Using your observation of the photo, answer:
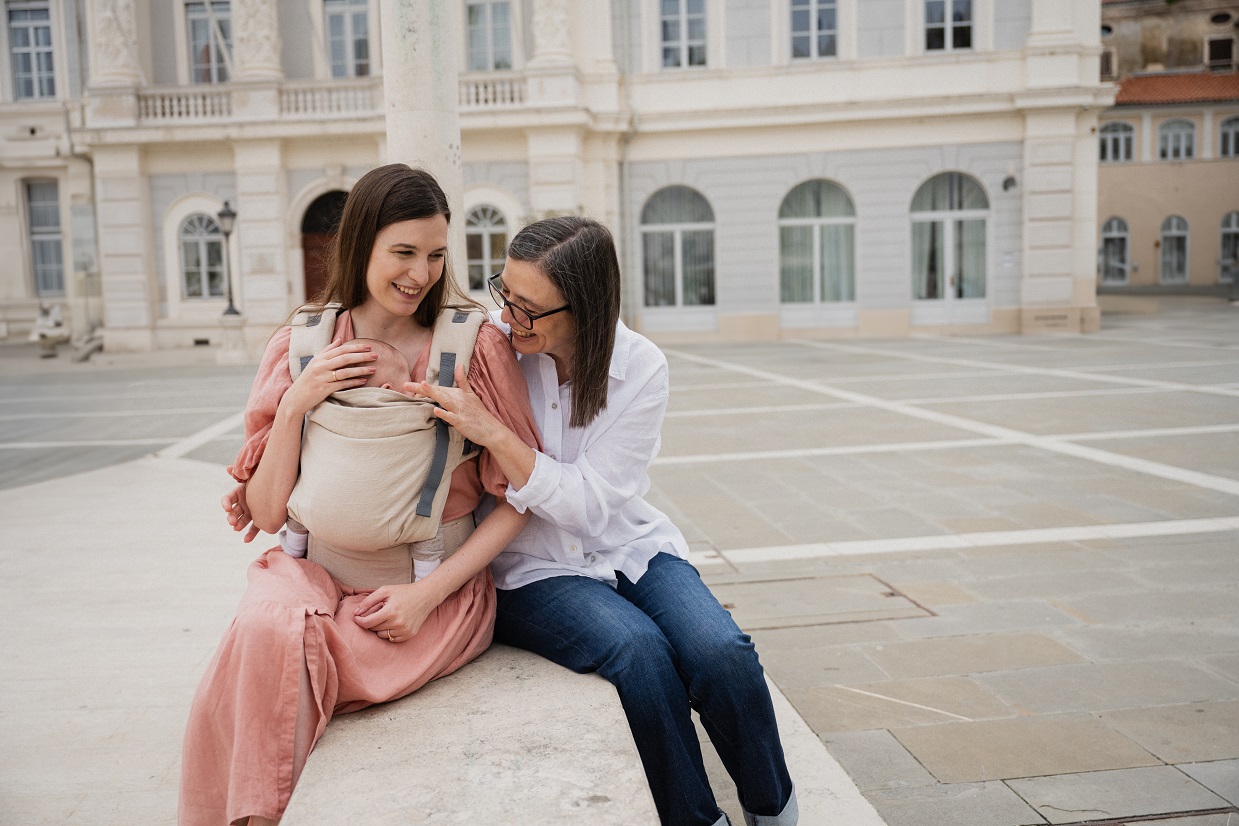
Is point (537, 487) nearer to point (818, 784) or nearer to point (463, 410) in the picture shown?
point (463, 410)

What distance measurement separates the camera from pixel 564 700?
256 centimetres

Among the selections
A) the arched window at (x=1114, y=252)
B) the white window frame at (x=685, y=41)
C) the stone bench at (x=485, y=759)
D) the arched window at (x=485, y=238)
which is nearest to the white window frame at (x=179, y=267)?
the arched window at (x=485, y=238)

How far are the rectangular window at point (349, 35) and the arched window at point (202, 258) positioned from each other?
4.58 m

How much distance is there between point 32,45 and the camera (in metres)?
26.8

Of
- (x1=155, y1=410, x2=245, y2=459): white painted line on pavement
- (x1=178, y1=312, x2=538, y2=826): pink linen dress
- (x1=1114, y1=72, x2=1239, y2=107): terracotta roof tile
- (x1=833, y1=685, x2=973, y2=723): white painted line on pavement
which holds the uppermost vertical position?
(x1=1114, y1=72, x2=1239, y2=107): terracotta roof tile

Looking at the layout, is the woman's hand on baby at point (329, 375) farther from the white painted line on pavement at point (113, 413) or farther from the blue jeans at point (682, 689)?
the white painted line on pavement at point (113, 413)

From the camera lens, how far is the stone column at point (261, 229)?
76.5 feet

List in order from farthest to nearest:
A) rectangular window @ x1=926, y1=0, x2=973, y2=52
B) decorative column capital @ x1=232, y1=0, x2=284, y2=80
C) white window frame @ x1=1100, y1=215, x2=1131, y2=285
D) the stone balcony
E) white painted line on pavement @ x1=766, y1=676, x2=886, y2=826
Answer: white window frame @ x1=1100, y1=215, x2=1131, y2=285, decorative column capital @ x1=232, y1=0, x2=284, y2=80, rectangular window @ x1=926, y1=0, x2=973, y2=52, the stone balcony, white painted line on pavement @ x1=766, y1=676, x2=886, y2=826

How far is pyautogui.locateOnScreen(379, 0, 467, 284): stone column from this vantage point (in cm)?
400

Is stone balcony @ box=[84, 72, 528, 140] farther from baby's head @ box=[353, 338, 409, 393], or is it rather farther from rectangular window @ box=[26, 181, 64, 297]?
baby's head @ box=[353, 338, 409, 393]

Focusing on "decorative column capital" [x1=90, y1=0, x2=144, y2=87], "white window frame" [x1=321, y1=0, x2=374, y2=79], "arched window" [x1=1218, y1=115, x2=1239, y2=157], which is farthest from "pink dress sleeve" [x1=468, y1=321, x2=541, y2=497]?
"arched window" [x1=1218, y1=115, x2=1239, y2=157]

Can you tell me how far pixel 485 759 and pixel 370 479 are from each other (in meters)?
0.71

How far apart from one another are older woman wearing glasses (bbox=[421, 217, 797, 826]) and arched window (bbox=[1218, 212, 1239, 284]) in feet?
159

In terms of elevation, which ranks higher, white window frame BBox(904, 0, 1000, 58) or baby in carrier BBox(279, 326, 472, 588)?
white window frame BBox(904, 0, 1000, 58)
